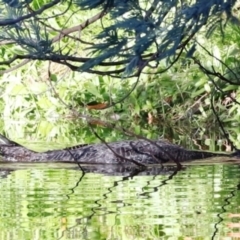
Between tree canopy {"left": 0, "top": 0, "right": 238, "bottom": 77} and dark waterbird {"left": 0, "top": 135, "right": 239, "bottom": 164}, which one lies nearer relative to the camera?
tree canopy {"left": 0, "top": 0, "right": 238, "bottom": 77}

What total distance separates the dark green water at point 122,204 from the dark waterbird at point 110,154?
53cm

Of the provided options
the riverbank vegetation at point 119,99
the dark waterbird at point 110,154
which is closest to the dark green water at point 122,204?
the dark waterbird at point 110,154

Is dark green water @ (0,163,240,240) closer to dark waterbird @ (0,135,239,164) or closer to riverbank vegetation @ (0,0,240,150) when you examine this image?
dark waterbird @ (0,135,239,164)

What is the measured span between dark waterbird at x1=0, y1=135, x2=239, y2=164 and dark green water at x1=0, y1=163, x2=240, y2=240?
529 mm

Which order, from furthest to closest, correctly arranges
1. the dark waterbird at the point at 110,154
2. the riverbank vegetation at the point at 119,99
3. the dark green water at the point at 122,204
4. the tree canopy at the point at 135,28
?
1. the riverbank vegetation at the point at 119,99
2. the dark waterbird at the point at 110,154
3. the dark green water at the point at 122,204
4. the tree canopy at the point at 135,28

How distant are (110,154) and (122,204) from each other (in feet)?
7.31

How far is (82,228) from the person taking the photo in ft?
11.6

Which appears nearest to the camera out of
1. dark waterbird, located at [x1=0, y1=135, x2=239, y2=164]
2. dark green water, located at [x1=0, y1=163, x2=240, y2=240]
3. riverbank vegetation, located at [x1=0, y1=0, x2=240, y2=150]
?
dark green water, located at [x1=0, y1=163, x2=240, y2=240]

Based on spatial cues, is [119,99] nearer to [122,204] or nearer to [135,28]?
[122,204]

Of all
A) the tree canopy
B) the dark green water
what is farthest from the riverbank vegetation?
the tree canopy

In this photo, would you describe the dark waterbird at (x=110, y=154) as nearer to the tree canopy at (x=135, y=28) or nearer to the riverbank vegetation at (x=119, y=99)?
the riverbank vegetation at (x=119, y=99)

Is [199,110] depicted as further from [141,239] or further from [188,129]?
[141,239]

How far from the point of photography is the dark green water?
346 cm

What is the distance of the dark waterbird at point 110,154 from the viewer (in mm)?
6170
